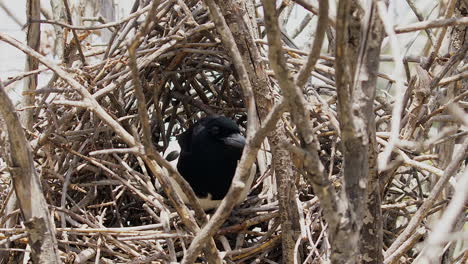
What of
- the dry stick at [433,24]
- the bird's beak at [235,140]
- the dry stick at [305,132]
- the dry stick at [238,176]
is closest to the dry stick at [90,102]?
the dry stick at [238,176]

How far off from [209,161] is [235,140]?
0.71 ft

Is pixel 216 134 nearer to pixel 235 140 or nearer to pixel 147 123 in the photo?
pixel 235 140

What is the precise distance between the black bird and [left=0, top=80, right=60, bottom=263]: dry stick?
128cm

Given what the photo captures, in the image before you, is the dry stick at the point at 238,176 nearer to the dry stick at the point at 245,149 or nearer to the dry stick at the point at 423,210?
the dry stick at the point at 245,149

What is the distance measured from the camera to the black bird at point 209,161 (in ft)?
9.23

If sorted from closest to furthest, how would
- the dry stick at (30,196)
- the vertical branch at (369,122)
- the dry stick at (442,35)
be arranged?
the vertical branch at (369,122) < the dry stick at (30,196) < the dry stick at (442,35)

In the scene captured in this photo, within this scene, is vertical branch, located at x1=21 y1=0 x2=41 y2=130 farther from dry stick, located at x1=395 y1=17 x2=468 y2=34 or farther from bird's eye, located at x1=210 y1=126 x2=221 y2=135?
dry stick, located at x1=395 y1=17 x2=468 y2=34

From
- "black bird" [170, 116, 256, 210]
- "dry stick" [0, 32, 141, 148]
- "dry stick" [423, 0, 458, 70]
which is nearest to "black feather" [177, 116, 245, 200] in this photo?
"black bird" [170, 116, 256, 210]

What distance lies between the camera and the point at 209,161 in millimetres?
2900

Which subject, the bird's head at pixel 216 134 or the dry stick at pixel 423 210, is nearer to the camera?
the dry stick at pixel 423 210

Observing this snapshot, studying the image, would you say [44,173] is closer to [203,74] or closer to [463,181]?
[203,74]

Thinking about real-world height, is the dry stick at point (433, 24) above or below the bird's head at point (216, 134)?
above

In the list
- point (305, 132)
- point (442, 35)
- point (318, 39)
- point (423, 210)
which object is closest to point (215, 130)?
point (442, 35)

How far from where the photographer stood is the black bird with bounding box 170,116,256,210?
9.23 ft
